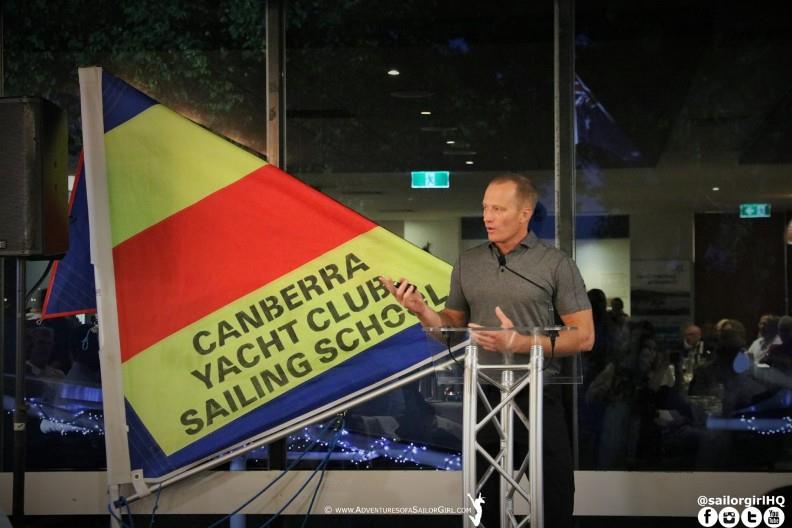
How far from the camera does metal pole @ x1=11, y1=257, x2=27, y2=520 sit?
492 cm

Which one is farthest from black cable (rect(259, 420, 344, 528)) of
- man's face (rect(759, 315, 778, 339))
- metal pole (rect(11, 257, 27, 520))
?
man's face (rect(759, 315, 778, 339))

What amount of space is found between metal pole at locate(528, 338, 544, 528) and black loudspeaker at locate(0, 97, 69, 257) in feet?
7.33

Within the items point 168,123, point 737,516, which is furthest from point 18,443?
A: point 737,516

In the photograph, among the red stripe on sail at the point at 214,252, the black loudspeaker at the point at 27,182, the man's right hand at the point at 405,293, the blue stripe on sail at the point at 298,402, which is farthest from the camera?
the red stripe on sail at the point at 214,252

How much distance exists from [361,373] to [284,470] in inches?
32.6

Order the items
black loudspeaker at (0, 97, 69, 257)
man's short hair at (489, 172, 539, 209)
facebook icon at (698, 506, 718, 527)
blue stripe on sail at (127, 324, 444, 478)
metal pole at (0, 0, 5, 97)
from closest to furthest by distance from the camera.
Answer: man's short hair at (489, 172, 539, 209)
black loudspeaker at (0, 97, 69, 257)
blue stripe on sail at (127, 324, 444, 478)
facebook icon at (698, 506, 718, 527)
metal pole at (0, 0, 5, 97)

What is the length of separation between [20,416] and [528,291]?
262cm

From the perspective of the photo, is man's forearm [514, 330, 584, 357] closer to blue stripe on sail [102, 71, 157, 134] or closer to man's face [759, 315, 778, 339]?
man's face [759, 315, 778, 339]

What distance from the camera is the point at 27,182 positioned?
Result: 4535 mm

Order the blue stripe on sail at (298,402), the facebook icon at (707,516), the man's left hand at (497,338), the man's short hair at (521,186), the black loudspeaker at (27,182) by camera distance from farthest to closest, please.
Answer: the facebook icon at (707,516) → the blue stripe on sail at (298,402) → the black loudspeaker at (27,182) → the man's short hair at (521,186) → the man's left hand at (497,338)

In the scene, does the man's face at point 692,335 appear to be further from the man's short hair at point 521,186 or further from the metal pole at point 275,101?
the metal pole at point 275,101

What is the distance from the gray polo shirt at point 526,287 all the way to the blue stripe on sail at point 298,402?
2.78ft

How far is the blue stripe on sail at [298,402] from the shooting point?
4789mm

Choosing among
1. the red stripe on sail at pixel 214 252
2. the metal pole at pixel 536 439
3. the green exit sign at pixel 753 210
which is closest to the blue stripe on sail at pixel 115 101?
the red stripe on sail at pixel 214 252
